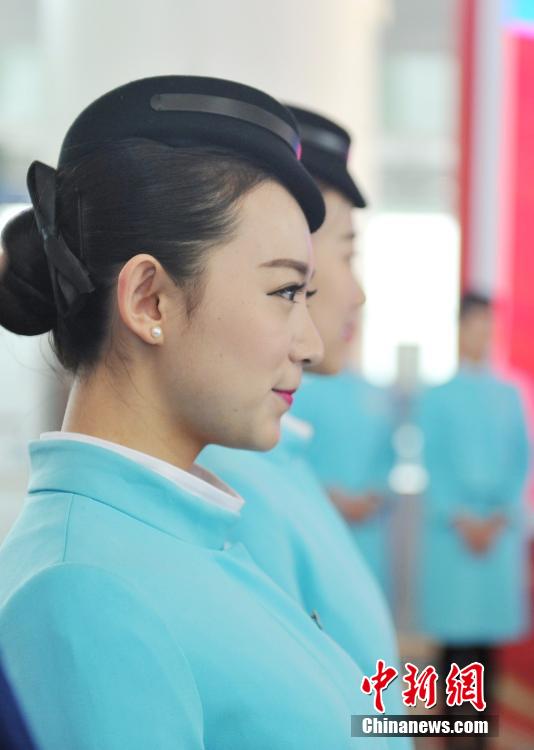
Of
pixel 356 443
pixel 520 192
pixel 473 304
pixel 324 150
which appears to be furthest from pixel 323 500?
pixel 520 192

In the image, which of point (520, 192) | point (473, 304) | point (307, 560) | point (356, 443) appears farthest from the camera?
point (520, 192)

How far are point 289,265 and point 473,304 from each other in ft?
7.98

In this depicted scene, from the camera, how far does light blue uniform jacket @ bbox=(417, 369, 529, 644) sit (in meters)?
3.05

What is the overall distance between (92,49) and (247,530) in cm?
153

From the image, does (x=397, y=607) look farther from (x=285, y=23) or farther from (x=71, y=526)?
(x=71, y=526)

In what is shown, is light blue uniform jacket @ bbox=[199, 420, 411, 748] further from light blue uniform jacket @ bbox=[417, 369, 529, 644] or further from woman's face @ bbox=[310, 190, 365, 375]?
light blue uniform jacket @ bbox=[417, 369, 529, 644]

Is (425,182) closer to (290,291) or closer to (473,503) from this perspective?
(473,503)

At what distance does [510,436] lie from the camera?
3.09 m

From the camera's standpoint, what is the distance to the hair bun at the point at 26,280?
0.82m

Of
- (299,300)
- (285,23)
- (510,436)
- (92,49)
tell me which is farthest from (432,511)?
(299,300)

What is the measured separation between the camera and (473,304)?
316 cm

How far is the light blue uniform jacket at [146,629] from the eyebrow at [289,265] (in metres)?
0.17

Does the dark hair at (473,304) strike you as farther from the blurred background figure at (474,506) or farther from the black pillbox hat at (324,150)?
the black pillbox hat at (324,150)

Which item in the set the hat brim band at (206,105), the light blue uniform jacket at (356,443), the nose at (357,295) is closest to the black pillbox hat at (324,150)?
the nose at (357,295)
